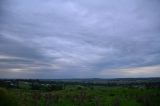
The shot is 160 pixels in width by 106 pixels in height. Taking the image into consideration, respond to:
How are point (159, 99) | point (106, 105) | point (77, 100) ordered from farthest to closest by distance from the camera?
1. point (159, 99)
2. point (77, 100)
3. point (106, 105)

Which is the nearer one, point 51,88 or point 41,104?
point 41,104

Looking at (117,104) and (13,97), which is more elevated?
(13,97)

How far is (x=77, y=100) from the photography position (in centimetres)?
5394

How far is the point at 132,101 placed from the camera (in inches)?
2210

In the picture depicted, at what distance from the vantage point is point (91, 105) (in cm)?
5022

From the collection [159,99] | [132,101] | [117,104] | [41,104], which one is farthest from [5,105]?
[159,99]

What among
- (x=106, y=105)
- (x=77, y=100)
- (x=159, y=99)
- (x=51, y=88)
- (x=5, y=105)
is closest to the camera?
(x=5, y=105)

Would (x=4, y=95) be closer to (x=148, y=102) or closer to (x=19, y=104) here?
(x=19, y=104)

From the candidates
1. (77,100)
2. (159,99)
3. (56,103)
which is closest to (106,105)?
Result: (77,100)

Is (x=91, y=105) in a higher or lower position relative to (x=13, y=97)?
lower

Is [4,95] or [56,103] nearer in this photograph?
[4,95]

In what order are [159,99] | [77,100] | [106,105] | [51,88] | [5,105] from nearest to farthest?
1. [5,105]
2. [106,105]
3. [77,100]
4. [159,99]
5. [51,88]

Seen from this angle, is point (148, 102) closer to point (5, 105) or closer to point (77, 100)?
point (77, 100)

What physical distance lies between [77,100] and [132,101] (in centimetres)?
1355
